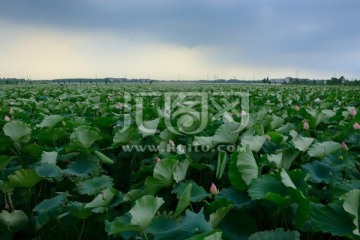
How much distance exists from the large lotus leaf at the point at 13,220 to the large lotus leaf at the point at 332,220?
1.32 m

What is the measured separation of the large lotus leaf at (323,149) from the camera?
1.70 m

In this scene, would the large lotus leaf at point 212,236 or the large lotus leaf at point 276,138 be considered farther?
the large lotus leaf at point 276,138

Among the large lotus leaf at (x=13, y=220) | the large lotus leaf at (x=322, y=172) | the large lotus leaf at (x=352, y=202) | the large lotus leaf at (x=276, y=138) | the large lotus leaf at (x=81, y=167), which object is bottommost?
the large lotus leaf at (x=13, y=220)

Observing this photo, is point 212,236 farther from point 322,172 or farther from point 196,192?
point 322,172

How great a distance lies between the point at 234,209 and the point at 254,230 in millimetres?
99

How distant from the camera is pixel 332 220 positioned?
1100 millimetres

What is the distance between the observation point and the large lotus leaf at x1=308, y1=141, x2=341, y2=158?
1.70m

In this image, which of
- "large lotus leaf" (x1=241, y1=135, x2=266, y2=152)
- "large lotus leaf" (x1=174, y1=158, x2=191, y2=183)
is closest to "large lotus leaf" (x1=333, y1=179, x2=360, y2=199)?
"large lotus leaf" (x1=241, y1=135, x2=266, y2=152)

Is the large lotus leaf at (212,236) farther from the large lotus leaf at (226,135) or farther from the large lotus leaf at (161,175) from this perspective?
the large lotus leaf at (226,135)

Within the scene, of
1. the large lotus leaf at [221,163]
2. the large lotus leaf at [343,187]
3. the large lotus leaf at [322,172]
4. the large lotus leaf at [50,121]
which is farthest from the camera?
the large lotus leaf at [50,121]

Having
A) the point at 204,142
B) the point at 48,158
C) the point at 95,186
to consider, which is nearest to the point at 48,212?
the point at 95,186

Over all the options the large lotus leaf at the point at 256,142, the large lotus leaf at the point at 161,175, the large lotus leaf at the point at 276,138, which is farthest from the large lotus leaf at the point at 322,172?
the large lotus leaf at the point at 161,175

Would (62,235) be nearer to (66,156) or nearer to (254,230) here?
(66,156)

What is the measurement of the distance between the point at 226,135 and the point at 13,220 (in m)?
1.14
